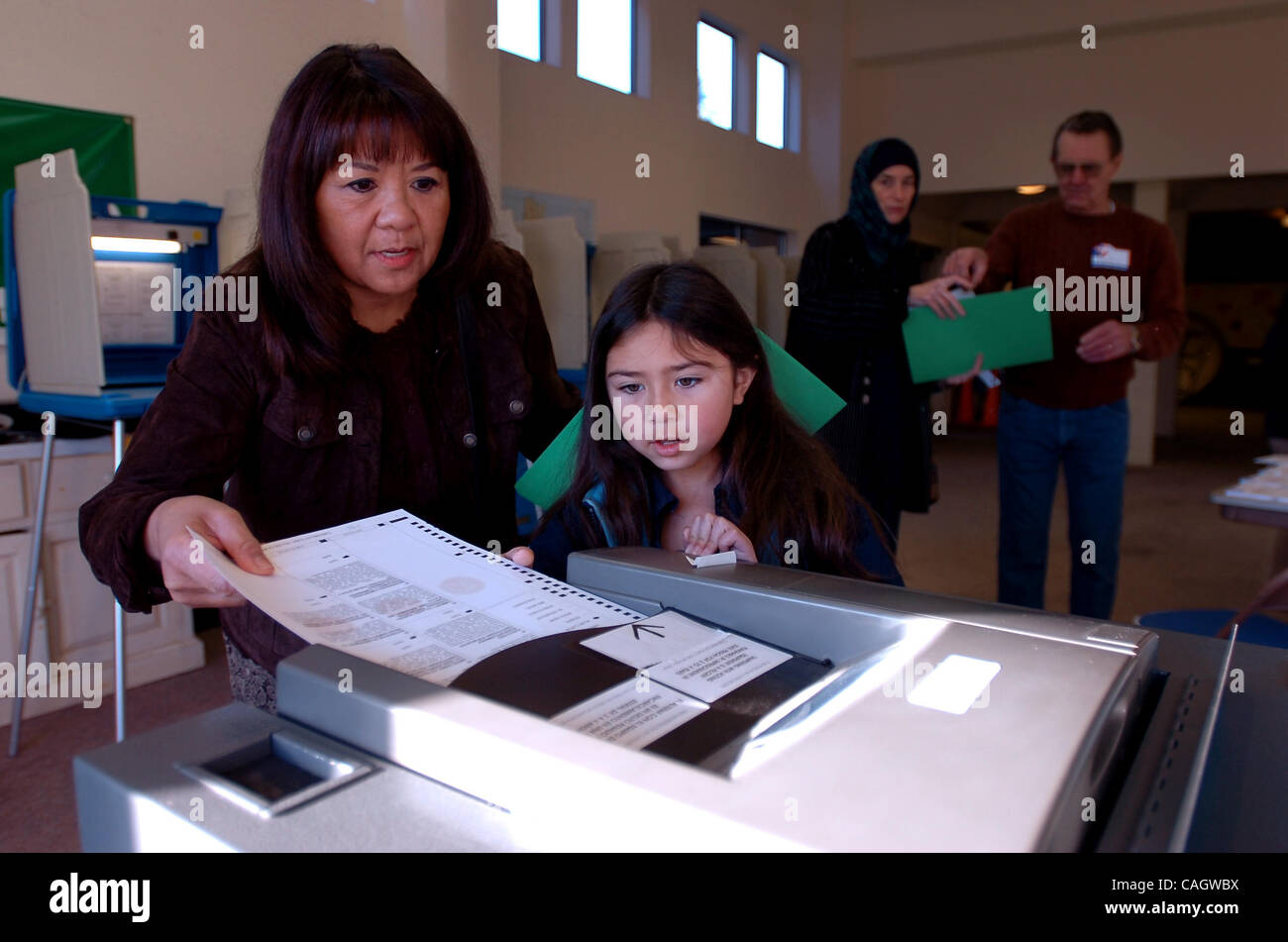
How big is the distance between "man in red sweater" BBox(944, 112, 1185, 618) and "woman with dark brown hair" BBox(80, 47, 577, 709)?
5.75 ft

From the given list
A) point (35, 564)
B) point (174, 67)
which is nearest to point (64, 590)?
point (35, 564)

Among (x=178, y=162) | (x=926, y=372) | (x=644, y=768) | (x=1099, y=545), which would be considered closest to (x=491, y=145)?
(x=178, y=162)

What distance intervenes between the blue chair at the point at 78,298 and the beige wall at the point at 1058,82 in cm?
672

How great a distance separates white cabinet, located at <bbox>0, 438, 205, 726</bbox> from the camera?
103 inches

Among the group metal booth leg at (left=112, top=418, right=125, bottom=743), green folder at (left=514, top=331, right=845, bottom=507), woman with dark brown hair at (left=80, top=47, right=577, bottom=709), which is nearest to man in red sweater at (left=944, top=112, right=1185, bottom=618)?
green folder at (left=514, top=331, right=845, bottom=507)

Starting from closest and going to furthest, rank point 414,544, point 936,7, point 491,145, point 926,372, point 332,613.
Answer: point 332,613, point 414,544, point 926,372, point 491,145, point 936,7

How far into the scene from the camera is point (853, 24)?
811 cm

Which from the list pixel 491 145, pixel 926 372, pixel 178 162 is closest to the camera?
pixel 926 372

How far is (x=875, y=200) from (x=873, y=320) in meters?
0.33

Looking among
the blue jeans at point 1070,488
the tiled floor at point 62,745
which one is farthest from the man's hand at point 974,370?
the tiled floor at point 62,745

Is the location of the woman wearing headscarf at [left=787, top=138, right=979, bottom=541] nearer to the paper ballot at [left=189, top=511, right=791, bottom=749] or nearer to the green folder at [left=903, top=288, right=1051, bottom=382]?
the green folder at [left=903, top=288, right=1051, bottom=382]
